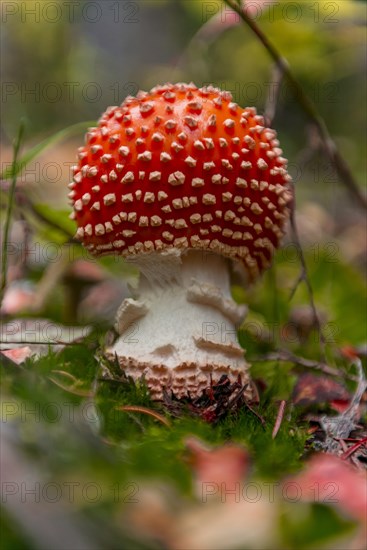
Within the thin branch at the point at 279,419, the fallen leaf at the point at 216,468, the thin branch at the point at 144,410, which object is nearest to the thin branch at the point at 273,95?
the thin branch at the point at 279,419

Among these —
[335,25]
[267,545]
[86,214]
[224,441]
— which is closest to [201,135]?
[86,214]

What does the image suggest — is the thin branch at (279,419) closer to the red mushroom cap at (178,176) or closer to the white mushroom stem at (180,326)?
the white mushroom stem at (180,326)

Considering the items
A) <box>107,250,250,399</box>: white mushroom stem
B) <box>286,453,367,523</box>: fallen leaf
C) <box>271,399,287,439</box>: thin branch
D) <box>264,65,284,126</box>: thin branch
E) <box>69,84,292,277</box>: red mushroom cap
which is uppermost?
<box>264,65,284,126</box>: thin branch

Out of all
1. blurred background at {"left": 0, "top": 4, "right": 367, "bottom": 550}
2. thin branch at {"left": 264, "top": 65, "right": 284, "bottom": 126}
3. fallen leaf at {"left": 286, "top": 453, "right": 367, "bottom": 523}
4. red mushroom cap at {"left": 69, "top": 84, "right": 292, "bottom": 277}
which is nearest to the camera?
blurred background at {"left": 0, "top": 4, "right": 367, "bottom": 550}

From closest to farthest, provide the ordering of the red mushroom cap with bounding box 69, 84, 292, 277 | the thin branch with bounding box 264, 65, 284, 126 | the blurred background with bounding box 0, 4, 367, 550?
1. the blurred background with bounding box 0, 4, 367, 550
2. the red mushroom cap with bounding box 69, 84, 292, 277
3. the thin branch with bounding box 264, 65, 284, 126

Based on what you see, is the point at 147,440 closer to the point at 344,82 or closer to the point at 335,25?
the point at 335,25

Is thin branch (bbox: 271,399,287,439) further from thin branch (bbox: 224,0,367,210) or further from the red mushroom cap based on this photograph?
thin branch (bbox: 224,0,367,210)

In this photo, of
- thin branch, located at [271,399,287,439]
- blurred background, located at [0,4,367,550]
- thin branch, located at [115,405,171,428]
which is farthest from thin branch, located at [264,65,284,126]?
thin branch, located at [115,405,171,428]

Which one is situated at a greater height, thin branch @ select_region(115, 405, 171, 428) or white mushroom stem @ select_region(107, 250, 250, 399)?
white mushroom stem @ select_region(107, 250, 250, 399)
